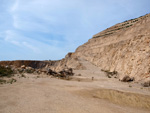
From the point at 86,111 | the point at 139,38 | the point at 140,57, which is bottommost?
the point at 86,111

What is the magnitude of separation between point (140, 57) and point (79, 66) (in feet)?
48.9

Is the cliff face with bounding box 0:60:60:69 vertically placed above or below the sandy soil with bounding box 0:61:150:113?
above

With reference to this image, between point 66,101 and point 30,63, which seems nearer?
point 66,101

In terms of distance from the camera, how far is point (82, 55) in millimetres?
37656

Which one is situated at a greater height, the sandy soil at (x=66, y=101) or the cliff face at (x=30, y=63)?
the cliff face at (x=30, y=63)

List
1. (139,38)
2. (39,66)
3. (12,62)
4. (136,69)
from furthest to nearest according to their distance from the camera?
(39,66) < (12,62) < (139,38) < (136,69)

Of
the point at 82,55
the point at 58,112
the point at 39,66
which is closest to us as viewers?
the point at 58,112

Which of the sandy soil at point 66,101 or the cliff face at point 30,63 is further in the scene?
the cliff face at point 30,63

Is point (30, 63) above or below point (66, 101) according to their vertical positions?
above

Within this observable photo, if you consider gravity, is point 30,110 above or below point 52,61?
below

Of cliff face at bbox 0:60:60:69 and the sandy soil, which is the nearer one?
the sandy soil

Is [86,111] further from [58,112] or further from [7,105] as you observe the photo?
[7,105]

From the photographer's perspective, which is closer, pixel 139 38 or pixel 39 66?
pixel 139 38

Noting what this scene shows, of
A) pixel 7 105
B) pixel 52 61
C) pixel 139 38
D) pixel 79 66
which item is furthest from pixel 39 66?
pixel 7 105
